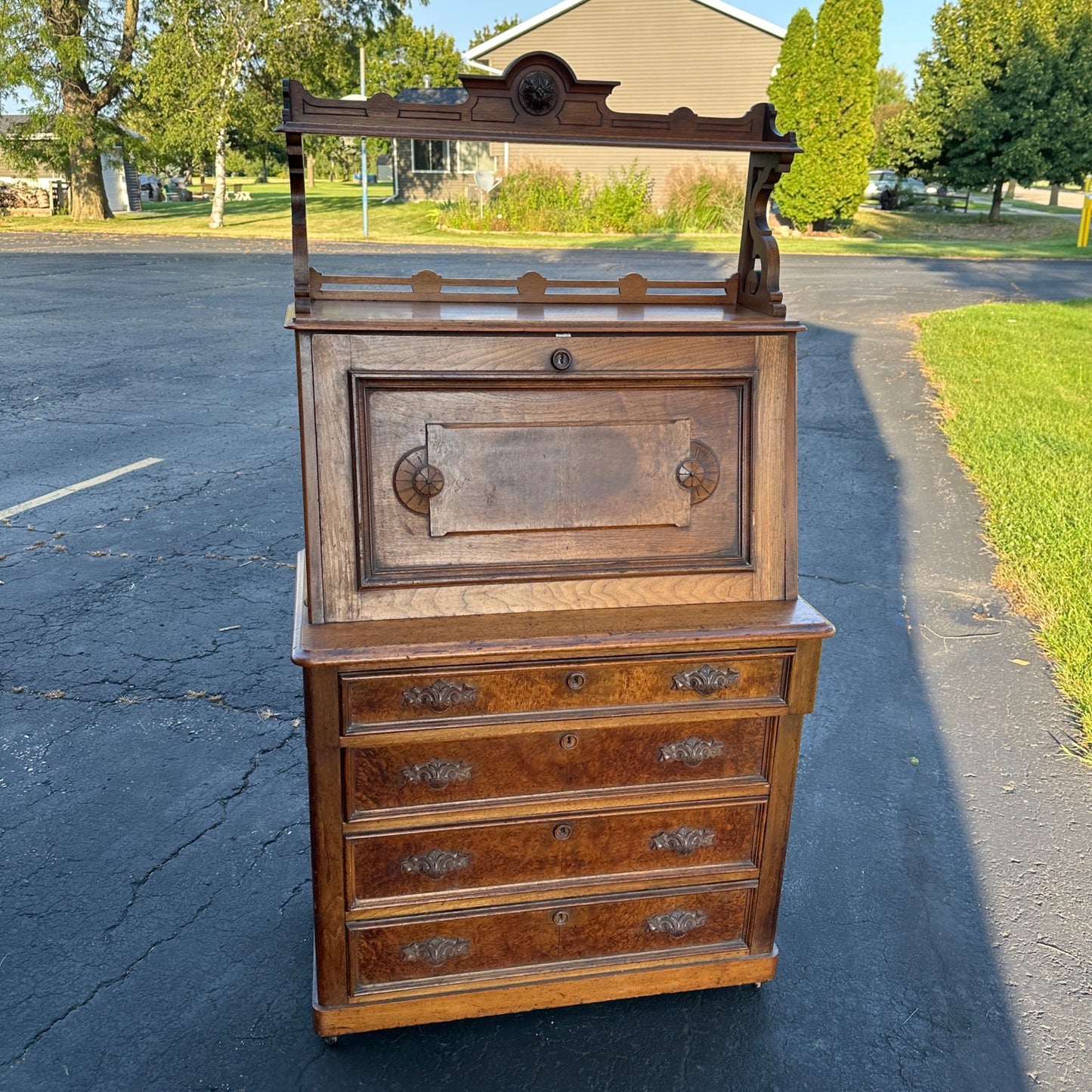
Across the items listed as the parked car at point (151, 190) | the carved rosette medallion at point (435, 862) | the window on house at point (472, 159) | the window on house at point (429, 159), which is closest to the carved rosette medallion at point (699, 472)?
the carved rosette medallion at point (435, 862)

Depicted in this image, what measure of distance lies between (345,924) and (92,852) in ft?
4.23

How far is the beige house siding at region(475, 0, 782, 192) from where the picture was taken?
2798 cm

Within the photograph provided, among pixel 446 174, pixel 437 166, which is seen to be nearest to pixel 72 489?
pixel 446 174

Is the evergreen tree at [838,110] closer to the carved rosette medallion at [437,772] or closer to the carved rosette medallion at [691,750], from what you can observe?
the carved rosette medallion at [691,750]

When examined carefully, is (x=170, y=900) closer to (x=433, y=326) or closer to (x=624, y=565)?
(x=624, y=565)

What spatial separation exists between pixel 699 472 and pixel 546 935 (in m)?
1.20

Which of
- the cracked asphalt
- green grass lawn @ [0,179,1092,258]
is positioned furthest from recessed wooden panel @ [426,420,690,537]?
green grass lawn @ [0,179,1092,258]

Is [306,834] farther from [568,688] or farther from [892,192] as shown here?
[892,192]

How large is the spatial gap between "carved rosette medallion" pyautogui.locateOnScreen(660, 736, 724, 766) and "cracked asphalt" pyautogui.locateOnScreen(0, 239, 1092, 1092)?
2.41 feet

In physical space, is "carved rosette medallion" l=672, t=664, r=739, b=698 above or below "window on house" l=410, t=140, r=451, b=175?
below

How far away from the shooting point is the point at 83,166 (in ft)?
91.2

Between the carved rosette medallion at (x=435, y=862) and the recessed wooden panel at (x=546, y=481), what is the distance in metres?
0.65

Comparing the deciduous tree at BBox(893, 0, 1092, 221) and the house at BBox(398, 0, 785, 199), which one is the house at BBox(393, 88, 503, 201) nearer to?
the house at BBox(398, 0, 785, 199)

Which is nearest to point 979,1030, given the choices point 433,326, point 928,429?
point 433,326
